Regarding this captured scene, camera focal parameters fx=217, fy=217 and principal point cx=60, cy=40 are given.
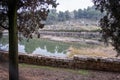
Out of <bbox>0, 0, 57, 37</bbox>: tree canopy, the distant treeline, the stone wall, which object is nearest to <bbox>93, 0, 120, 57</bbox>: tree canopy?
<bbox>0, 0, 57, 37</bbox>: tree canopy

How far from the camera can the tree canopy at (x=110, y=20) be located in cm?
607

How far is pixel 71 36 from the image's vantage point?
48812 mm

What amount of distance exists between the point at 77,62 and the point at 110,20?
5.17 metres

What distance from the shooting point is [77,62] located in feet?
37.3

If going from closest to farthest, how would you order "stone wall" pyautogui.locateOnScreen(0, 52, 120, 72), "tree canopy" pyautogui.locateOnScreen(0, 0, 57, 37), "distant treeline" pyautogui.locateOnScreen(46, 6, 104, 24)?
"tree canopy" pyautogui.locateOnScreen(0, 0, 57, 37), "stone wall" pyautogui.locateOnScreen(0, 52, 120, 72), "distant treeline" pyautogui.locateOnScreen(46, 6, 104, 24)

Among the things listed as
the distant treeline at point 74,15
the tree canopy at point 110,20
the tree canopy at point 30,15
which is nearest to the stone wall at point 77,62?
the tree canopy at point 30,15

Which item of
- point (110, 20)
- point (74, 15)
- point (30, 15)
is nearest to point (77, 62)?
point (30, 15)

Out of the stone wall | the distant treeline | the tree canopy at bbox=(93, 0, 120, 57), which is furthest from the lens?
the distant treeline

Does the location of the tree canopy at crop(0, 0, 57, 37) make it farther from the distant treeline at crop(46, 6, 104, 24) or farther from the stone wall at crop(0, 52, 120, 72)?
the distant treeline at crop(46, 6, 104, 24)

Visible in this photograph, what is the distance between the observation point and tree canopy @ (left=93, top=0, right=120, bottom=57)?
607cm

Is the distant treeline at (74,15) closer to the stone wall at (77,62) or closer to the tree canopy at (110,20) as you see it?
the stone wall at (77,62)

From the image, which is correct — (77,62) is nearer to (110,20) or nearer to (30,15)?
(30,15)

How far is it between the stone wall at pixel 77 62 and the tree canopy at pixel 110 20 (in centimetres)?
419

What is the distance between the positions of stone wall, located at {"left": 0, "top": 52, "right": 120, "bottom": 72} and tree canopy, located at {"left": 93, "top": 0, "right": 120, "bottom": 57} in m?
4.19
